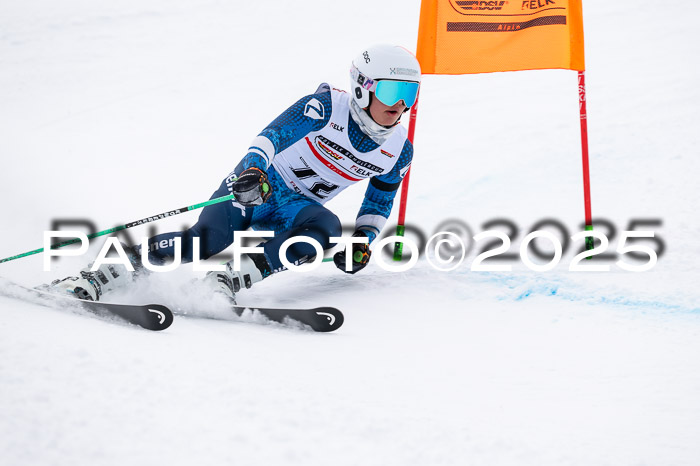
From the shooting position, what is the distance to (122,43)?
40.4 ft

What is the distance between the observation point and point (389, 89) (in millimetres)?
3656

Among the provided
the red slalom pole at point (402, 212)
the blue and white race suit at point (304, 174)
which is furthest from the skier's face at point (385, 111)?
the red slalom pole at point (402, 212)

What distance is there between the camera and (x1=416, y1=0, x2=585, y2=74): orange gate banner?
15.1 ft

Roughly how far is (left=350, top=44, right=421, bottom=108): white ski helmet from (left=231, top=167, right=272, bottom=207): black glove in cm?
76

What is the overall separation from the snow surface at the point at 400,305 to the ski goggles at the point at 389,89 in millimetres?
1195

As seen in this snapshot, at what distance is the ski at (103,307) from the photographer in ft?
9.26

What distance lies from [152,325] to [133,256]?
1.00 meters

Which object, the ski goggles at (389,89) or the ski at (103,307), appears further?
the ski goggles at (389,89)

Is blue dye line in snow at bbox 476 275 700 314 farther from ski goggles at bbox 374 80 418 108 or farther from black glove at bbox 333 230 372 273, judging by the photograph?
ski goggles at bbox 374 80 418 108

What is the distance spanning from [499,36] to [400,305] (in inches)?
82.5

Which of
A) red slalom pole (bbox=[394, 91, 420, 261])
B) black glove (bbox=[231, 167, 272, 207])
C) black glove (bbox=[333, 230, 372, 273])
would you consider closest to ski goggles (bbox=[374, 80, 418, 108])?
black glove (bbox=[231, 167, 272, 207])

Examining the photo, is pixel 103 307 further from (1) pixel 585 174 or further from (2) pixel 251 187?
(1) pixel 585 174

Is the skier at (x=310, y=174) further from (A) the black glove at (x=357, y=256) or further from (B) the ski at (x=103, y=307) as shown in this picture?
(B) the ski at (x=103, y=307)

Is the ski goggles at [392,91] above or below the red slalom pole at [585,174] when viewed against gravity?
→ above
